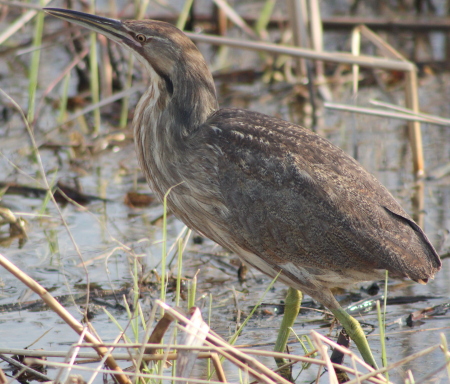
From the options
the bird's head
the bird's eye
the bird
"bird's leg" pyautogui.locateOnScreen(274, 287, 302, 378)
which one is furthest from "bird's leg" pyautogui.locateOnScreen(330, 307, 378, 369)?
the bird's eye

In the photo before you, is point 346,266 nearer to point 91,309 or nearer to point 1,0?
point 91,309

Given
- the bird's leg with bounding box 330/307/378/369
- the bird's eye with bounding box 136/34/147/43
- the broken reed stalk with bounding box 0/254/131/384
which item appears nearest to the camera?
the broken reed stalk with bounding box 0/254/131/384

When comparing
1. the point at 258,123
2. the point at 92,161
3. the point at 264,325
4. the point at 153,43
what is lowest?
the point at 264,325

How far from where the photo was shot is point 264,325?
3.59 m

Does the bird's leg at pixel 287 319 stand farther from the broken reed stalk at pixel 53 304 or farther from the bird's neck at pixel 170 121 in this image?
the broken reed stalk at pixel 53 304

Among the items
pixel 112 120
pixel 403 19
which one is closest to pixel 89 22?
pixel 112 120

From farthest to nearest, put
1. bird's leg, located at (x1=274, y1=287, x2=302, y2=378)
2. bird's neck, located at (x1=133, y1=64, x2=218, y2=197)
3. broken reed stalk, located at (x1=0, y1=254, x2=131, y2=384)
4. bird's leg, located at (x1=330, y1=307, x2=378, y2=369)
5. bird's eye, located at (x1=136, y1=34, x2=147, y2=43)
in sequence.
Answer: bird's eye, located at (x1=136, y1=34, x2=147, y2=43), bird's neck, located at (x1=133, y1=64, x2=218, y2=197), bird's leg, located at (x1=274, y1=287, x2=302, y2=378), bird's leg, located at (x1=330, y1=307, x2=378, y2=369), broken reed stalk, located at (x1=0, y1=254, x2=131, y2=384)

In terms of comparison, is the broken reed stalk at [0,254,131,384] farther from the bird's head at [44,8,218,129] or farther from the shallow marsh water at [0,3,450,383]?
the bird's head at [44,8,218,129]

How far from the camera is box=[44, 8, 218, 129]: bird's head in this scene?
3.40 meters

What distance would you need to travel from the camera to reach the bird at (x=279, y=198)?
126 inches

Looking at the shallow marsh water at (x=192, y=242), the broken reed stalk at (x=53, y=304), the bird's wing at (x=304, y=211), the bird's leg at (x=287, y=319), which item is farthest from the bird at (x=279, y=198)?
the broken reed stalk at (x=53, y=304)

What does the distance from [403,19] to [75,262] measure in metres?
4.96

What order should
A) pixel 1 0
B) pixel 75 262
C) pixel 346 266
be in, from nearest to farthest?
pixel 346 266 → pixel 75 262 → pixel 1 0

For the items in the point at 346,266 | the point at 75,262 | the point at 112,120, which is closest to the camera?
the point at 346,266
